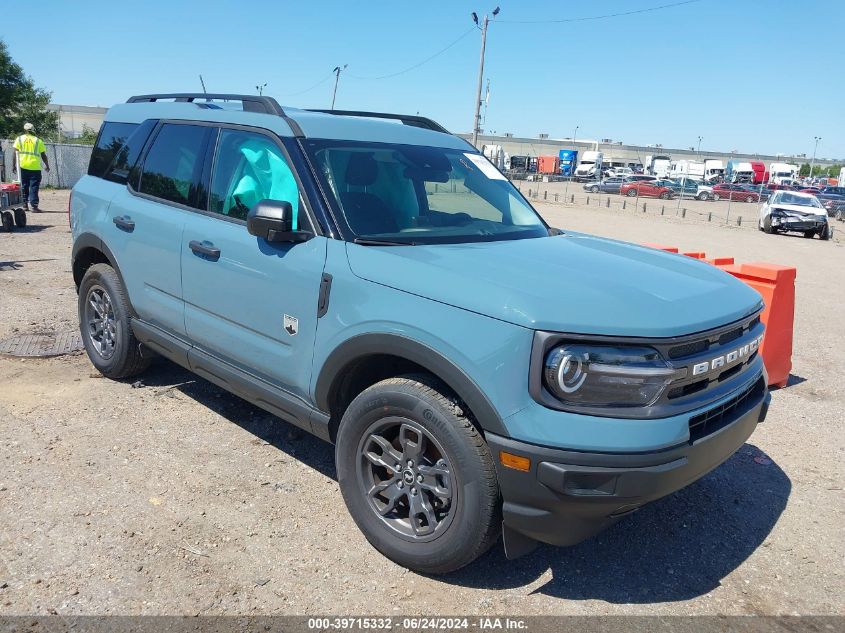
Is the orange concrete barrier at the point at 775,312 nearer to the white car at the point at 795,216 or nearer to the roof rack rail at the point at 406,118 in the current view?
the roof rack rail at the point at 406,118

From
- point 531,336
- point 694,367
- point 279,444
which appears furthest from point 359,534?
point 694,367

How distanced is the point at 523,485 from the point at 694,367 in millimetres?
826

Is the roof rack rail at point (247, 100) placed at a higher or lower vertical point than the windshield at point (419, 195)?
higher

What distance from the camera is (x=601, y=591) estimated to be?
120 inches

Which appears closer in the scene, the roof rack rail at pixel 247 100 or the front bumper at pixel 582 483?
the front bumper at pixel 582 483

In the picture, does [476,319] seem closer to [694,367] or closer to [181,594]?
[694,367]

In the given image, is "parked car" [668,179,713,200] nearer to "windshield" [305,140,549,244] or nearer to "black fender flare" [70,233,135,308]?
"windshield" [305,140,549,244]

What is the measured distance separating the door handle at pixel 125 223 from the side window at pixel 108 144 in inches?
25.9

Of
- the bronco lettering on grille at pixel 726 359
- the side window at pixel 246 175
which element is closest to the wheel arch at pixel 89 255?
the side window at pixel 246 175

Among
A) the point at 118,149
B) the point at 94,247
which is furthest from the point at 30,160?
the point at 94,247

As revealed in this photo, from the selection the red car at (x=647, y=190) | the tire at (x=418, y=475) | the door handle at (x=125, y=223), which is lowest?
the tire at (x=418, y=475)

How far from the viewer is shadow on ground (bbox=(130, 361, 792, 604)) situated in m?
3.07

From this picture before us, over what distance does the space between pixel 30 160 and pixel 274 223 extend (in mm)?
13967

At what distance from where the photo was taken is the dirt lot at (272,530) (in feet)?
9.54
